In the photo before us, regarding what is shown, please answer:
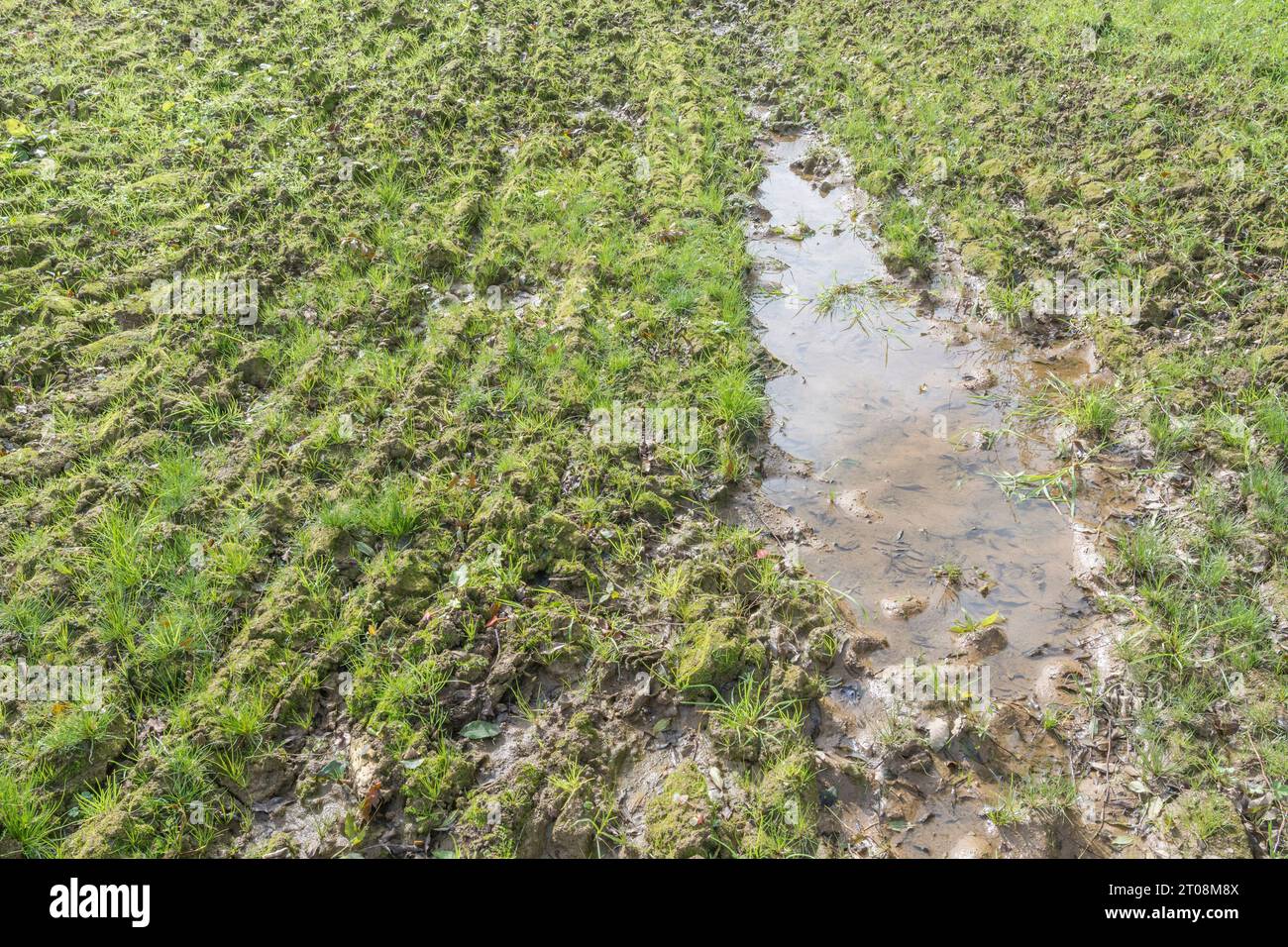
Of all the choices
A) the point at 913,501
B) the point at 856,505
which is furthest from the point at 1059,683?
the point at 856,505

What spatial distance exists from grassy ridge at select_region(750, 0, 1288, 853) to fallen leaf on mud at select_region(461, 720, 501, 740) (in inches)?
101

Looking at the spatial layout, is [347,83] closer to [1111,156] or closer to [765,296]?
[765,296]

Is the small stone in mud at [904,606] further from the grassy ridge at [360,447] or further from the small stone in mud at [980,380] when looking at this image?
the small stone in mud at [980,380]

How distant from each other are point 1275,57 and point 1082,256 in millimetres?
3879

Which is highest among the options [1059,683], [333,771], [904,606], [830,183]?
[830,183]

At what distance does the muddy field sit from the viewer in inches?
124

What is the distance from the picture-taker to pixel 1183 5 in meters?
8.83

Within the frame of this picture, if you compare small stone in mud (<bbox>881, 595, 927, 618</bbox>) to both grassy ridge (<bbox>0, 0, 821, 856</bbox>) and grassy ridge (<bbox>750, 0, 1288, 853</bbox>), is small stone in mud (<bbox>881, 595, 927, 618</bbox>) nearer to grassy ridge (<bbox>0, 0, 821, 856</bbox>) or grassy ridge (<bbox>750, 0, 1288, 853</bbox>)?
grassy ridge (<bbox>0, 0, 821, 856</bbox>)

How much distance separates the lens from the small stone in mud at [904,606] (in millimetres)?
3913

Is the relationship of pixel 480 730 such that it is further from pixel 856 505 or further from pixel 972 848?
pixel 856 505

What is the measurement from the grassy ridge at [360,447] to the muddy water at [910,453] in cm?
39

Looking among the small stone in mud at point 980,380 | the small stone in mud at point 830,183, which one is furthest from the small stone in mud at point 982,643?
the small stone in mud at point 830,183

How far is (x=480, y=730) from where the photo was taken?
3320 mm

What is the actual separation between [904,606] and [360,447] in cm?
295
